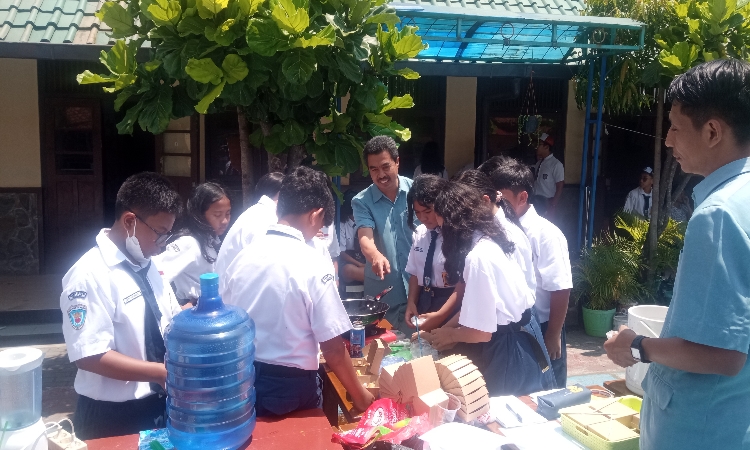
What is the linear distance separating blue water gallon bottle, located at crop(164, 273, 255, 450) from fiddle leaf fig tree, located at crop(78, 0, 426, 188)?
6.49 ft

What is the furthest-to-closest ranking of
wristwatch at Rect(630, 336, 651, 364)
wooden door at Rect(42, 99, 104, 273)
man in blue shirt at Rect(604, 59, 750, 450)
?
wooden door at Rect(42, 99, 104, 273), wristwatch at Rect(630, 336, 651, 364), man in blue shirt at Rect(604, 59, 750, 450)

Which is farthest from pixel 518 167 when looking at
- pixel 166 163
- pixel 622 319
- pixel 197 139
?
pixel 166 163

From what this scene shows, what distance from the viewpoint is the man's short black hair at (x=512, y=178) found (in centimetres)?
334

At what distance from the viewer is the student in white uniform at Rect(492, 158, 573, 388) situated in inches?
129

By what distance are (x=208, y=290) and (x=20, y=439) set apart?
73cm

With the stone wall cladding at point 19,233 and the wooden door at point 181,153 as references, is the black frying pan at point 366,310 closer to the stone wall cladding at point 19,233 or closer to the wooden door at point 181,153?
the wooden door at point 181,153

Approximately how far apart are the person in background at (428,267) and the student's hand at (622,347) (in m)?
1.28

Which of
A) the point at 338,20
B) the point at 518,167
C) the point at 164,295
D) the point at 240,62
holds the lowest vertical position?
the point at 164,295

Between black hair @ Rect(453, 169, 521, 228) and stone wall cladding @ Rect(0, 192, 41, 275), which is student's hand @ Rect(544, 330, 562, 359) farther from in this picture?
stone wall cladding @ Rect(0, 192, 41, 275)

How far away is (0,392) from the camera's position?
1.92 m

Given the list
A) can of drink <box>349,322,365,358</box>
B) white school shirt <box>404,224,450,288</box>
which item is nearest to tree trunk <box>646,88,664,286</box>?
white school shirt <box>404,224,450,288</box>

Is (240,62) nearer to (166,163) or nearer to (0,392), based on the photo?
(0,392)

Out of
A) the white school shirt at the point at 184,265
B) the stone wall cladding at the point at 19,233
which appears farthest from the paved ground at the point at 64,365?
the stone wall cladding at the point at 19,233

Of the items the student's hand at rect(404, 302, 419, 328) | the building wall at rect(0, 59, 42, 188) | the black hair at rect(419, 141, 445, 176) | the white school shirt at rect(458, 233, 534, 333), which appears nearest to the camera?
the white school shirt at rect(458, 233, 534, 333)
